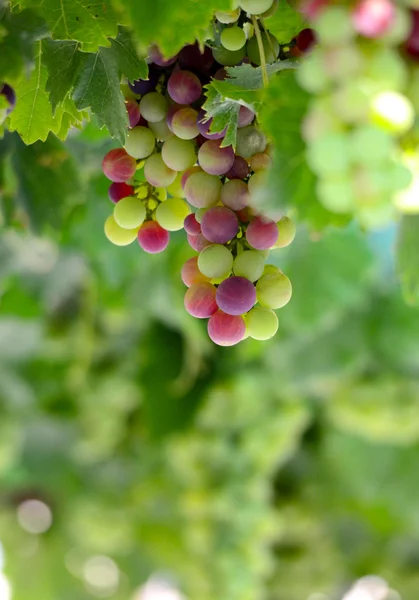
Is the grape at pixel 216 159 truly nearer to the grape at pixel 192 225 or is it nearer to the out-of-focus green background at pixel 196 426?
the grape at pixel 192 225

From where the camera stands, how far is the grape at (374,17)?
19cm

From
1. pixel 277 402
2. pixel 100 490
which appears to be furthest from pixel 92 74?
pixel 100 490

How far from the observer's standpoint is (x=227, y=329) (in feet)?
0.94

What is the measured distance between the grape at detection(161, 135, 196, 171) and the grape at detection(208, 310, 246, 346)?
0.21 ft

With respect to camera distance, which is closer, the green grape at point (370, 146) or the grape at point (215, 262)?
Result: the green grape at point (370, 146)

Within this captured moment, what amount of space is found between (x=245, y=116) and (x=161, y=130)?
0.12 feet

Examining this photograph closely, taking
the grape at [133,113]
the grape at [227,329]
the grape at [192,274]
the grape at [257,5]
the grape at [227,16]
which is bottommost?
the grape at [227,329]

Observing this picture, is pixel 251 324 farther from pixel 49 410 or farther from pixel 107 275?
pixel 49 410

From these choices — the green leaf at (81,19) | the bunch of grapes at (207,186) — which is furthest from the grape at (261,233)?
the green leaf at (81,19)

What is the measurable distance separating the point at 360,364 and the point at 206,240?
3.54 feet

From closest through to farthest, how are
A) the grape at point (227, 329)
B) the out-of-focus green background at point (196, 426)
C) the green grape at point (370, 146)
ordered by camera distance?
the green grape at point (370, 146) → the grape at point (227, 329) → the out-of-focus green background at point (196, 426)

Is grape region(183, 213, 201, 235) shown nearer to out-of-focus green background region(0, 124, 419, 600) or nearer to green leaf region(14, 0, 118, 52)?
green leaf region(14, 0, 118, 52)

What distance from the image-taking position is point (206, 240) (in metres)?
0.31

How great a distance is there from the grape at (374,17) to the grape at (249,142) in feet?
0.40
